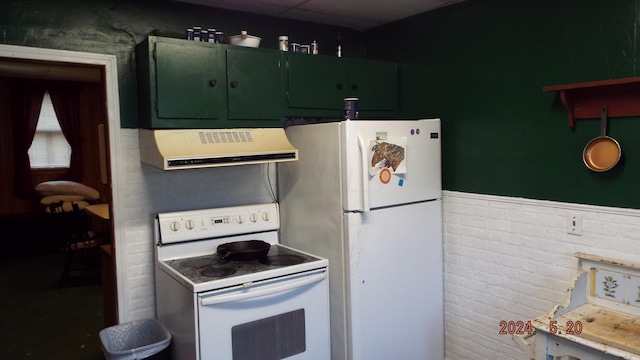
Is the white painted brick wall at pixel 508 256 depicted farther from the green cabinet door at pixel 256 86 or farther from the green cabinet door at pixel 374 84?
the green cabinet door at pixel 256 86

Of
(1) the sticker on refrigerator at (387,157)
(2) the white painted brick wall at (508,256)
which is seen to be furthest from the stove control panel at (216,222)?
(2) the white painted brick wall at (508,256)

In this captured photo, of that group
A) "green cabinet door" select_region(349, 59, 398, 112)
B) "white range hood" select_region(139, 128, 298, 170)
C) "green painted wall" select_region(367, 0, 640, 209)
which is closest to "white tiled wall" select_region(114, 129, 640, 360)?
"green painted wall" select_region(367, 0, 640, 209)

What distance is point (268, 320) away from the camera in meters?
2.52

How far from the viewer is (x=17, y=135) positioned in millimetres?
6922

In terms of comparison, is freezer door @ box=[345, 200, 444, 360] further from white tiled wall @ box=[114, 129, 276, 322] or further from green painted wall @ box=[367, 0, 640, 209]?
white tiled wall @ box=[114, 129, 276, 322]

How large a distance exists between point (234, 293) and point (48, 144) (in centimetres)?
617

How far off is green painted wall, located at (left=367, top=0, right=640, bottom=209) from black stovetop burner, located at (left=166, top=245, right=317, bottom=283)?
1171 millimetres

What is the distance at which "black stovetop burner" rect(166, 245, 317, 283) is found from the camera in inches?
98.2

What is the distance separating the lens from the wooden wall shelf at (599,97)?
2.20 meters

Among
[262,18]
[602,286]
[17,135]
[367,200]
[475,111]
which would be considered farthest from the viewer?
[17,135]

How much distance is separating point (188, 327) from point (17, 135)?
5.98m

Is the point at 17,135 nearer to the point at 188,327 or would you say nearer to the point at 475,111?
the point at 188,327

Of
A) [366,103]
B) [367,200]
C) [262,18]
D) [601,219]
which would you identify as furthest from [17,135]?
[601,219]

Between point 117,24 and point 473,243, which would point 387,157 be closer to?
point 473,243
